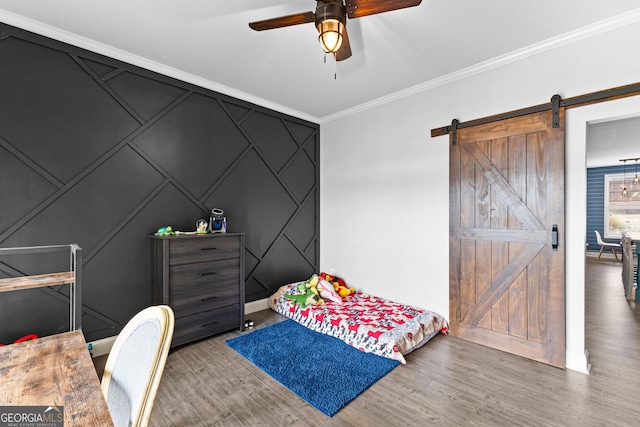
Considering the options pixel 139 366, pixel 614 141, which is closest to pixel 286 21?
pixel 139 366

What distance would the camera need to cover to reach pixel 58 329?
2.44 metres

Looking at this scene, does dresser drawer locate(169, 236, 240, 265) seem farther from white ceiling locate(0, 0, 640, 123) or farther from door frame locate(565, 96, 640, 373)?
door frame locate(565, 96, 640, 373)

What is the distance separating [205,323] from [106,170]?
5.55ft

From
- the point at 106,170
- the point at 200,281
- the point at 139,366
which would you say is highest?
the point at 106,170

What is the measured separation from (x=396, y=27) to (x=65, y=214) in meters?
3.12

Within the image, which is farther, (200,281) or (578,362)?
(200,281)

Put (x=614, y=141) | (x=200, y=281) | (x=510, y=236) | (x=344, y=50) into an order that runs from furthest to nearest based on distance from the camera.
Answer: (x=614, y=141) → (x=200, y=281) → (x=510, y=236) → (x=344, y=50)

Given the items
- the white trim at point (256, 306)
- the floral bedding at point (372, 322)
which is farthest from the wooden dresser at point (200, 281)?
the floral bedding at point (372, 322)

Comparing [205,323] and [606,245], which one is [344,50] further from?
[606,245]

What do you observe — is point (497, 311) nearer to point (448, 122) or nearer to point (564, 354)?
point (564, 354)

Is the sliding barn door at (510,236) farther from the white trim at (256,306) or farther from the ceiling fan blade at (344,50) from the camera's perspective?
the white trim at (256,306)

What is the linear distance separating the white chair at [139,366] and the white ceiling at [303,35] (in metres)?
2.15

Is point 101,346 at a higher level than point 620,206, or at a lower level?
lower

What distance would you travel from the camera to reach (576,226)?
2.40 meters
